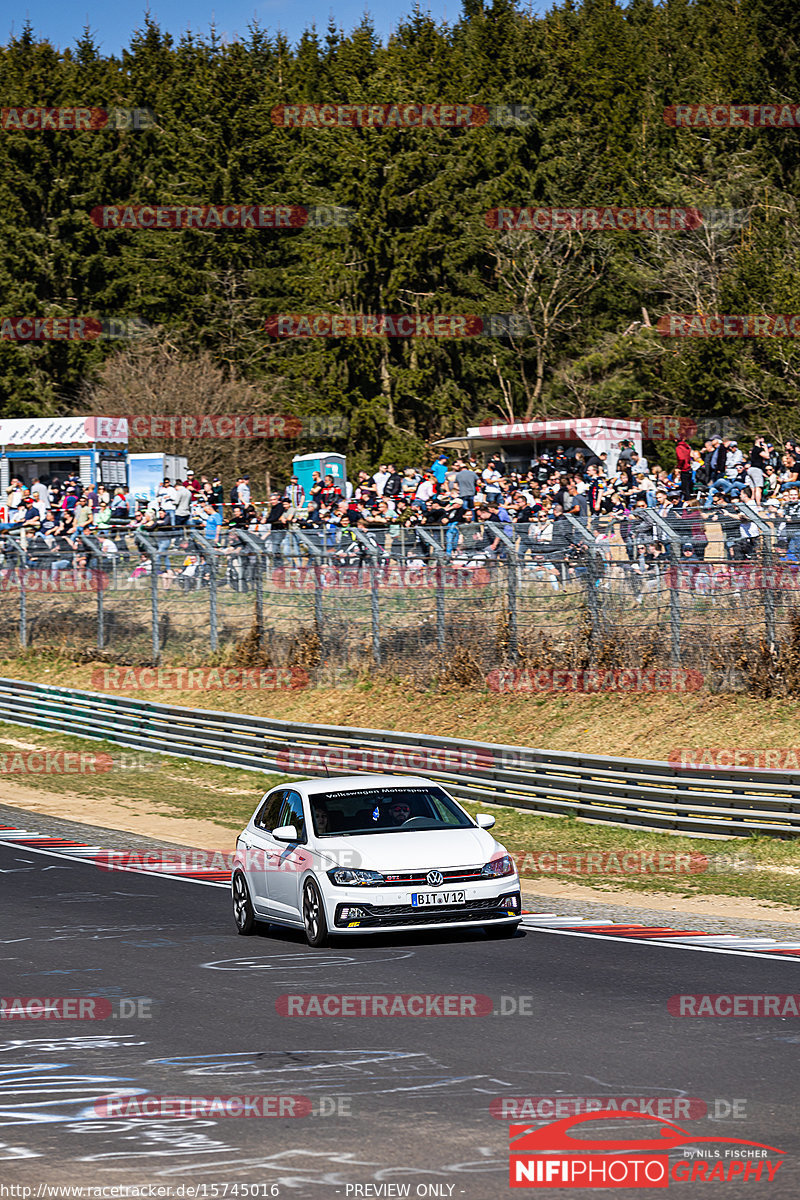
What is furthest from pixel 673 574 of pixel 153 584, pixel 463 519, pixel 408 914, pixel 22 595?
pixel 22 595

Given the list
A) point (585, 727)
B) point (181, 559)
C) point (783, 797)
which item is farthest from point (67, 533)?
point (783, 797)

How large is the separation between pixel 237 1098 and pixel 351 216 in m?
60.4

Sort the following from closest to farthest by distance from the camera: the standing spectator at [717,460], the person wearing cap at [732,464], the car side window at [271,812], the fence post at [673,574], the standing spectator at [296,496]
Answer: the car side window at [271,812] → the fence post at [673,574] → the person wearing cap at [732,464] → the standing spectator at [717,460] → the standing spectator at [296,496]

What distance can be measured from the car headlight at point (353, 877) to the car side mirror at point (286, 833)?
1.88ft

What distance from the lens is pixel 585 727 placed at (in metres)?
23.4

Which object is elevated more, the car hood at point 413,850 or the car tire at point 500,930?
the car hood at point 413,850

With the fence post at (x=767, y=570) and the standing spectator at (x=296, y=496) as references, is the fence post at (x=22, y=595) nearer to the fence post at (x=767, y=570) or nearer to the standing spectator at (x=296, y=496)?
the standing spectator at (x=296, y=496)

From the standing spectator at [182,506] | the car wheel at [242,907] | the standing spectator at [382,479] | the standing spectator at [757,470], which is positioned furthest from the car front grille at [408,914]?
the standing spectator at [182,506]

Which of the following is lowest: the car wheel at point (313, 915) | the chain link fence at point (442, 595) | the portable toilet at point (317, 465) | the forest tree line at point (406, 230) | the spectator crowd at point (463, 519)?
the car wheel at point (313, 915)

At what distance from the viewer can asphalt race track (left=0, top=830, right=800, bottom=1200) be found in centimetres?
664

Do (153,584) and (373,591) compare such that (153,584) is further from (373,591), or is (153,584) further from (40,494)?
(40,494)

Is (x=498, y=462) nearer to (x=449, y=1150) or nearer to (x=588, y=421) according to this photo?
(x=588, y=421)

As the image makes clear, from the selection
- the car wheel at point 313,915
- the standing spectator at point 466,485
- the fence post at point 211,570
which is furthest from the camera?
the fence post at point 211,570

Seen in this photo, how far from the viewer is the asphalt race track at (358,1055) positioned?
6.64 m
